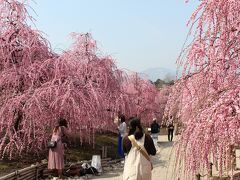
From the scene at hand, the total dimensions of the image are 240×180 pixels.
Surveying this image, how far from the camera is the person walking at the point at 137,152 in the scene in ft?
20.5

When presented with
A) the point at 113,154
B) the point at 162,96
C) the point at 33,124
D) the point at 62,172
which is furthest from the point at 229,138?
the point at 162,96

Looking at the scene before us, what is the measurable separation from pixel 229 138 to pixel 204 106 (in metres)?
0.62

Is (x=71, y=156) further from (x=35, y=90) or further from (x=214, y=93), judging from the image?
(x=214, y=93)

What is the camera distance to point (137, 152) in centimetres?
629

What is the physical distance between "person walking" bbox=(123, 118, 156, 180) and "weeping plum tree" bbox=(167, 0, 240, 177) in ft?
2.61

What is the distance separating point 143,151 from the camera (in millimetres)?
6254

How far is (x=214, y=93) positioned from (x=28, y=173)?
20.6 ft

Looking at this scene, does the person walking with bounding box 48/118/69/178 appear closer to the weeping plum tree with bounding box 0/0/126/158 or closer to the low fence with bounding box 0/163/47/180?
the low fence with bounding box 0/163/47/180

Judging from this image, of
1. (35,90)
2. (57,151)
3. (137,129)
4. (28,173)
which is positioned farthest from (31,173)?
(137,129)

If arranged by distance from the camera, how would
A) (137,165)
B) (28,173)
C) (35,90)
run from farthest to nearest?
(35,90) → (28,173) → (137,165)

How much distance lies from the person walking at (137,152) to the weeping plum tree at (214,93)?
79 cm

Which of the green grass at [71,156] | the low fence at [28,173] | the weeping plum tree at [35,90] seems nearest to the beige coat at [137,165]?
the low fence at [28,173]

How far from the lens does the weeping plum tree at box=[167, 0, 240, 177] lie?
4.57 metres

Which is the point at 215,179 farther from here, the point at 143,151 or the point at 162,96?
the point at 162,96
